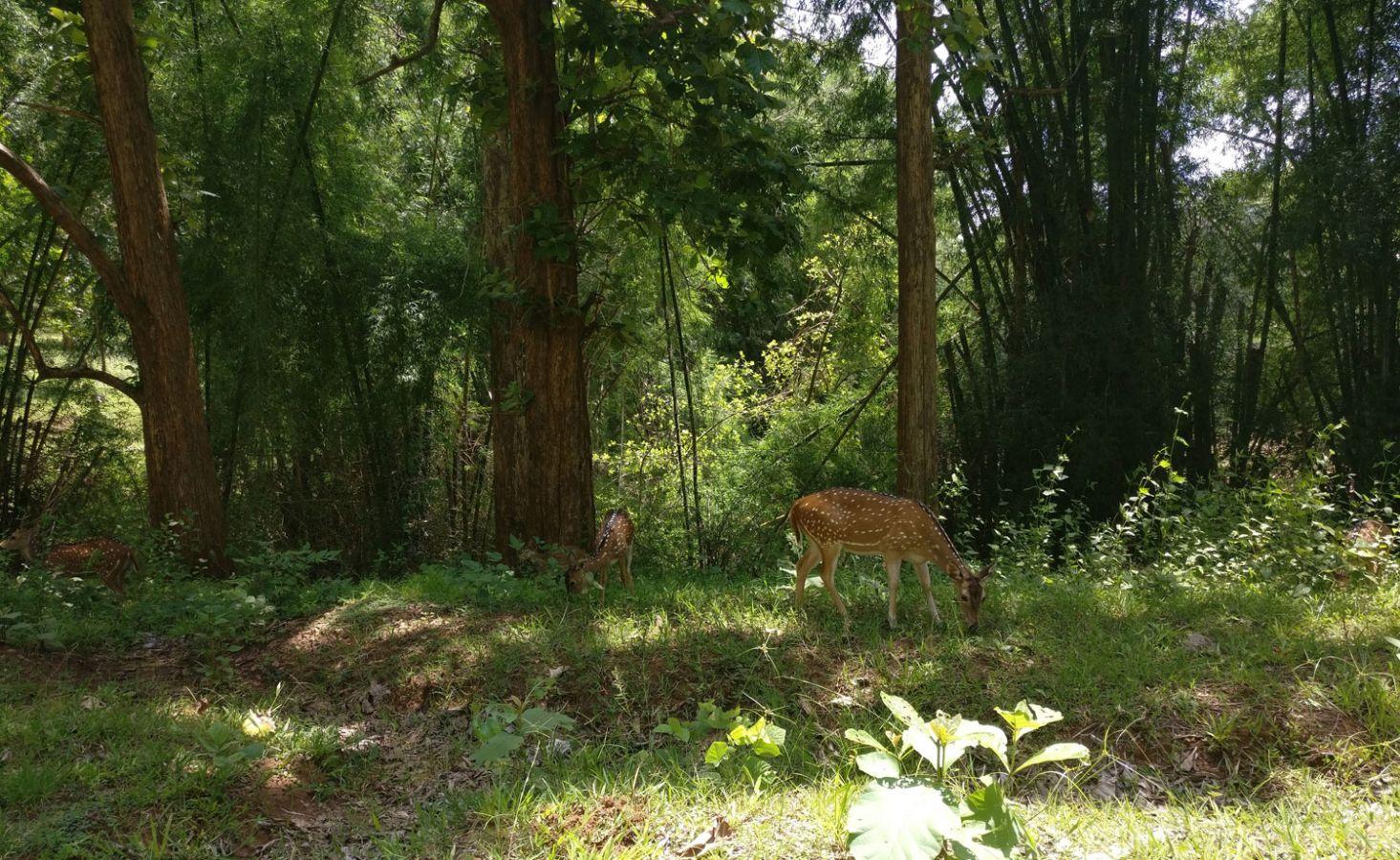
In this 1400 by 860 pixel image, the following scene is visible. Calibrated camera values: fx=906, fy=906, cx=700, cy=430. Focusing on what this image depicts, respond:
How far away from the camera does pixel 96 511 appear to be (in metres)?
10.2

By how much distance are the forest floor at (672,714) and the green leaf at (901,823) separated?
41 centimetres

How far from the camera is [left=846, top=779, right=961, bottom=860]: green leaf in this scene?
7.16ft

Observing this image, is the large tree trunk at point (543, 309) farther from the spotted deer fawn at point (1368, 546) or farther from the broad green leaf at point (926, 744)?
the spotted deer fawn at point (1368, 546)

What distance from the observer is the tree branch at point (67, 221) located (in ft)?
20.9

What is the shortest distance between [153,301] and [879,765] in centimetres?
668

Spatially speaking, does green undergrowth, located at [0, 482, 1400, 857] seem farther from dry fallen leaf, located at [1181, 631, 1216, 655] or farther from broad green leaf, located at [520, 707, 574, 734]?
broad green leaf, located at [520, 707, 574, 734]

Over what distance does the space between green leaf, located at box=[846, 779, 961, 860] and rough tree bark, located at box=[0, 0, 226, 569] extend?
6.19m

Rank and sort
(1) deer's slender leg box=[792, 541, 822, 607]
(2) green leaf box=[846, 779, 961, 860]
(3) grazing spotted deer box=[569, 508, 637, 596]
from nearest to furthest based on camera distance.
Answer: (2) green leaf box=[846, 779, 961, 860] → (1) deer's slender leg box=[792, 541, 822, 607] → (3) grazing spotted deer box=[569, 508, 637, 596]

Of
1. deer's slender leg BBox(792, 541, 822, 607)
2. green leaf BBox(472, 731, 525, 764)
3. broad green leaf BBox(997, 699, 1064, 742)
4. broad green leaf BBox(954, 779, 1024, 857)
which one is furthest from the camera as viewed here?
deer's slender leg BBox(792, 541, 822, 607)

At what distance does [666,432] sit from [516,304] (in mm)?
6982

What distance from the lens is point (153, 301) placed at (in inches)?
272

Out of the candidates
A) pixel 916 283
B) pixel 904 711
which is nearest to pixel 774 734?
pixel 904 711

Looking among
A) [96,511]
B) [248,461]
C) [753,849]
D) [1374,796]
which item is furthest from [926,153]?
[96,511]

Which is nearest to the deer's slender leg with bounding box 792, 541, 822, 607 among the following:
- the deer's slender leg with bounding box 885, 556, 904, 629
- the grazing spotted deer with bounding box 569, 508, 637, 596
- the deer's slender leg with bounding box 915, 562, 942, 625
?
the deer's slender leg with bounding box 885, 556, 904, 629
